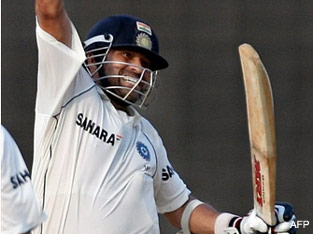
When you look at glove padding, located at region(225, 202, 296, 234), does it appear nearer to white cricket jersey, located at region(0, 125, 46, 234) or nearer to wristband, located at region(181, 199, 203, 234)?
wristband, located at region(181, 199, 203, 234)

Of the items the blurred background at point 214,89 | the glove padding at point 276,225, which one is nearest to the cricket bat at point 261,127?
the glove padding at point 276,225

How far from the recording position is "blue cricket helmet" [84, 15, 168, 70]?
3.25 m

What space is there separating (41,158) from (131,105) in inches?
13.2

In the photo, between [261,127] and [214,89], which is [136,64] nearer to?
[261,127]

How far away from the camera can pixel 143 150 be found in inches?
125

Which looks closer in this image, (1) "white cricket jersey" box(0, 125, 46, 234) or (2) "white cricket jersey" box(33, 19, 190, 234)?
(1) "white cricket jersey" box(0, 125, 46, 234)

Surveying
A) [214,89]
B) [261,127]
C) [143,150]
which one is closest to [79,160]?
[143,150]

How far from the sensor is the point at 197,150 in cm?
417

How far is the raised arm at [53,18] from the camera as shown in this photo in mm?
2971

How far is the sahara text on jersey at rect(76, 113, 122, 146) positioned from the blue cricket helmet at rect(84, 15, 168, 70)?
0.86 ft

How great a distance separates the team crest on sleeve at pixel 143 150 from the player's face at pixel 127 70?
0.12m

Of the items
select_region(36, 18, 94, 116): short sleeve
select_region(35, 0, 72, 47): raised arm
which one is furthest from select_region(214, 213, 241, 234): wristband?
select_region(35, 0, 72, 47): raised arm

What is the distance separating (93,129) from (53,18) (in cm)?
30

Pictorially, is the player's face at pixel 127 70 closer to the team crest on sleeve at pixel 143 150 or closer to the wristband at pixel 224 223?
the team crest on sleeve at pixel 143 150
